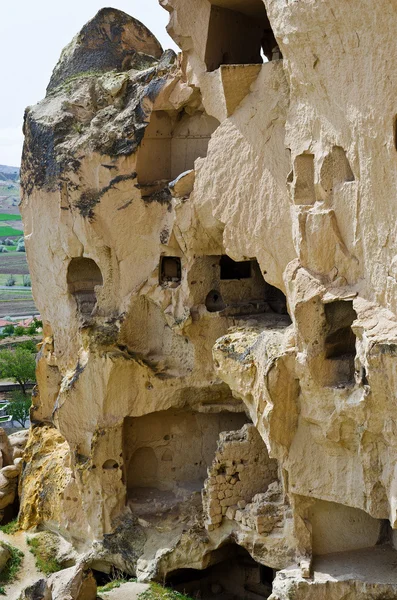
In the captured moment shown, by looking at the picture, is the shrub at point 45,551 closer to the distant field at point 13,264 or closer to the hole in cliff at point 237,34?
the hole in cliff at point 237,34

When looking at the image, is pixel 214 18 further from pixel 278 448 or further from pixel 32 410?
pixel 32 410

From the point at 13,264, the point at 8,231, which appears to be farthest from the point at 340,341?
the point at 8,231

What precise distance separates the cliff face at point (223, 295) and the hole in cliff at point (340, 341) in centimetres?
2

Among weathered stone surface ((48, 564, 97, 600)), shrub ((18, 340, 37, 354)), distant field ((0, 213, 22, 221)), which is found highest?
distant field ((0, 213, 22, 221))

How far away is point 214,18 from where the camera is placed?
11547mm

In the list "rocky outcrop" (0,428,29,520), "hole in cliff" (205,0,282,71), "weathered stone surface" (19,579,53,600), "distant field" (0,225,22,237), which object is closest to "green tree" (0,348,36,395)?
"rocky outcrop" (0,428,29,520)

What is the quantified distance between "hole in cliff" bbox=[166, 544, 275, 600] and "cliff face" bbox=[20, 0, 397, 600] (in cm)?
4

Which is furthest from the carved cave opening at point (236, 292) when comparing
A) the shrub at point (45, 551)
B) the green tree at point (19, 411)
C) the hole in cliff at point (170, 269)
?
the green tree at point (19, 411)

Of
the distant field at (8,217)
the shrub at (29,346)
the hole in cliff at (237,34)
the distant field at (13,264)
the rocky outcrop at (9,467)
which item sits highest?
the distant field at (8,217)

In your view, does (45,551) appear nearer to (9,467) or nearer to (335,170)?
(9,467)

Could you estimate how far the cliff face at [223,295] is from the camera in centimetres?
931

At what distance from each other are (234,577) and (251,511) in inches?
79.8

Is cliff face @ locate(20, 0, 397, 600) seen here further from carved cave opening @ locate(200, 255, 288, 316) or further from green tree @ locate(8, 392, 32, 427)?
green tree @ locate(8, 392, 32, 427)

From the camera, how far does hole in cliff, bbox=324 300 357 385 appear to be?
32.1ft
